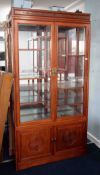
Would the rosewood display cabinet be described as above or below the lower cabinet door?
above

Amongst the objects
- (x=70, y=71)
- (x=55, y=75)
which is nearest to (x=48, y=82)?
(x=55, y=75)

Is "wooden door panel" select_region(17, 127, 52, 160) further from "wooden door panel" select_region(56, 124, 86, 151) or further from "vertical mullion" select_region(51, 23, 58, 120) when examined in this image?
"vertical mullion" select_region(51, 23, 58, 120)

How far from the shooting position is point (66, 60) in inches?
111

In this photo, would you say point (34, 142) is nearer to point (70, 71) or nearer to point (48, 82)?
point (48, 82)

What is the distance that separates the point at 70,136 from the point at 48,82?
87 centimetres

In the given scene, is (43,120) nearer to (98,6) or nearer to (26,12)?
(26,12)

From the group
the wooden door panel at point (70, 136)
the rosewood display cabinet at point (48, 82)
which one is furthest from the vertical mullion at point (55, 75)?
the wooden door panel at point (70, 136)

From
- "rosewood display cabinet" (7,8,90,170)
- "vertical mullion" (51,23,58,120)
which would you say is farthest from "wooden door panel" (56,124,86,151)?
"vertical mullion" (51,23,58,120)

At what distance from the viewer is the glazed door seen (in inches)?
100.0

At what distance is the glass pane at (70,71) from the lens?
2.76 meters

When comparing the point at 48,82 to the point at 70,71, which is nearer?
the point at 48,82

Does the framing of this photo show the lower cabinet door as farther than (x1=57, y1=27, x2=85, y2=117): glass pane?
No

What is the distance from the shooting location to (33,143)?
2.62 meters

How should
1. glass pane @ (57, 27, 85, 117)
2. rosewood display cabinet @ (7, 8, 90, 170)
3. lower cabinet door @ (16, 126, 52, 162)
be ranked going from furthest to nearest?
glass pane @ (57, 27, 85, 117) < lower cabinet door @ (16, 126, 52, 162) < rosewood display cabinet @ (7, 8, 90, 170)
